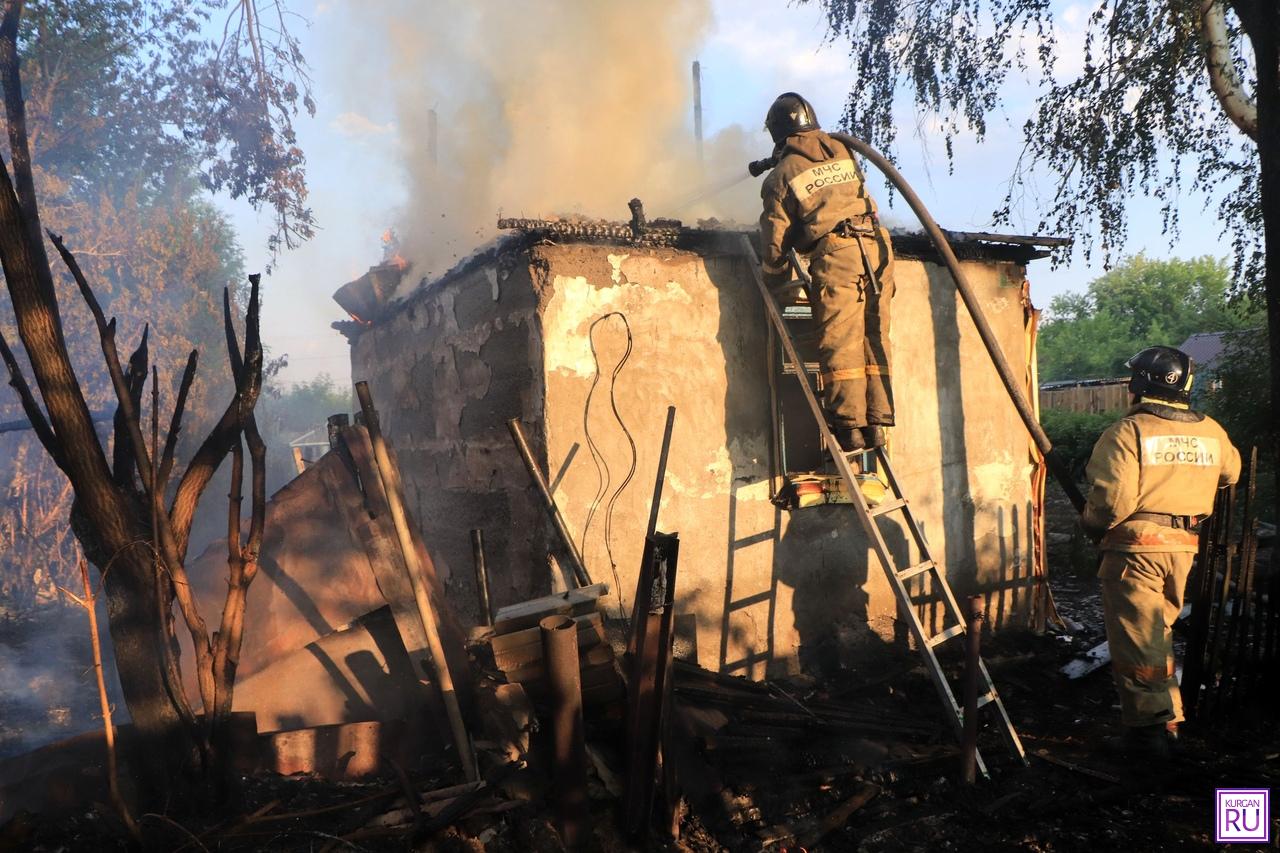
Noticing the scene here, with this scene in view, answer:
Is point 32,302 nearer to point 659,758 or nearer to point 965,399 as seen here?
point 659,758

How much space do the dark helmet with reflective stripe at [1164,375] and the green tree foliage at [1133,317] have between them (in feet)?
152

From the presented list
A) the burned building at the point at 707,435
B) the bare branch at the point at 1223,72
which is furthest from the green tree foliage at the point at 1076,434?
the burned building at the point at 707,435

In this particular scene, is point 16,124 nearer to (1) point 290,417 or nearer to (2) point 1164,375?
(2) point 1164,375

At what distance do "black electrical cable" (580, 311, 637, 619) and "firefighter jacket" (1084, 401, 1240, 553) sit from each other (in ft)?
9.62

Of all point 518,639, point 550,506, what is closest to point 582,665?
point 518,639

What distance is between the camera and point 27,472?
12.1 metres

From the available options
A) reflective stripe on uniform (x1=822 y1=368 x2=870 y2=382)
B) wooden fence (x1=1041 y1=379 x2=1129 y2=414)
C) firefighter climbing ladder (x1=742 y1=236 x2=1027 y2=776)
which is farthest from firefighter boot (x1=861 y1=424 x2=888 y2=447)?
wooden fence (x1=1041 y1=379 x2=1129 y2=414)

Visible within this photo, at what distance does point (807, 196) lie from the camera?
4.73 meters

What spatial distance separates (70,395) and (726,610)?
162 inches

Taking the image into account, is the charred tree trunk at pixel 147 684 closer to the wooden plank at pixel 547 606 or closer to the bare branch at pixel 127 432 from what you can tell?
the bare branch at pixel 127 432

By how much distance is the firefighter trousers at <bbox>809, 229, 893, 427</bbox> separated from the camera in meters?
4.66

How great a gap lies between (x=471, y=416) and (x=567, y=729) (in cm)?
336

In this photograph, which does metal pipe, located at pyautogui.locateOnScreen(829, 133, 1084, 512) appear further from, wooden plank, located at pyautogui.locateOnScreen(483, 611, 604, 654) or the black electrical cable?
wooden plank, located at pyautogui.locateOnScreen(483, 611, 604, 654)

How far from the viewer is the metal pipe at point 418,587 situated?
3.37 m
